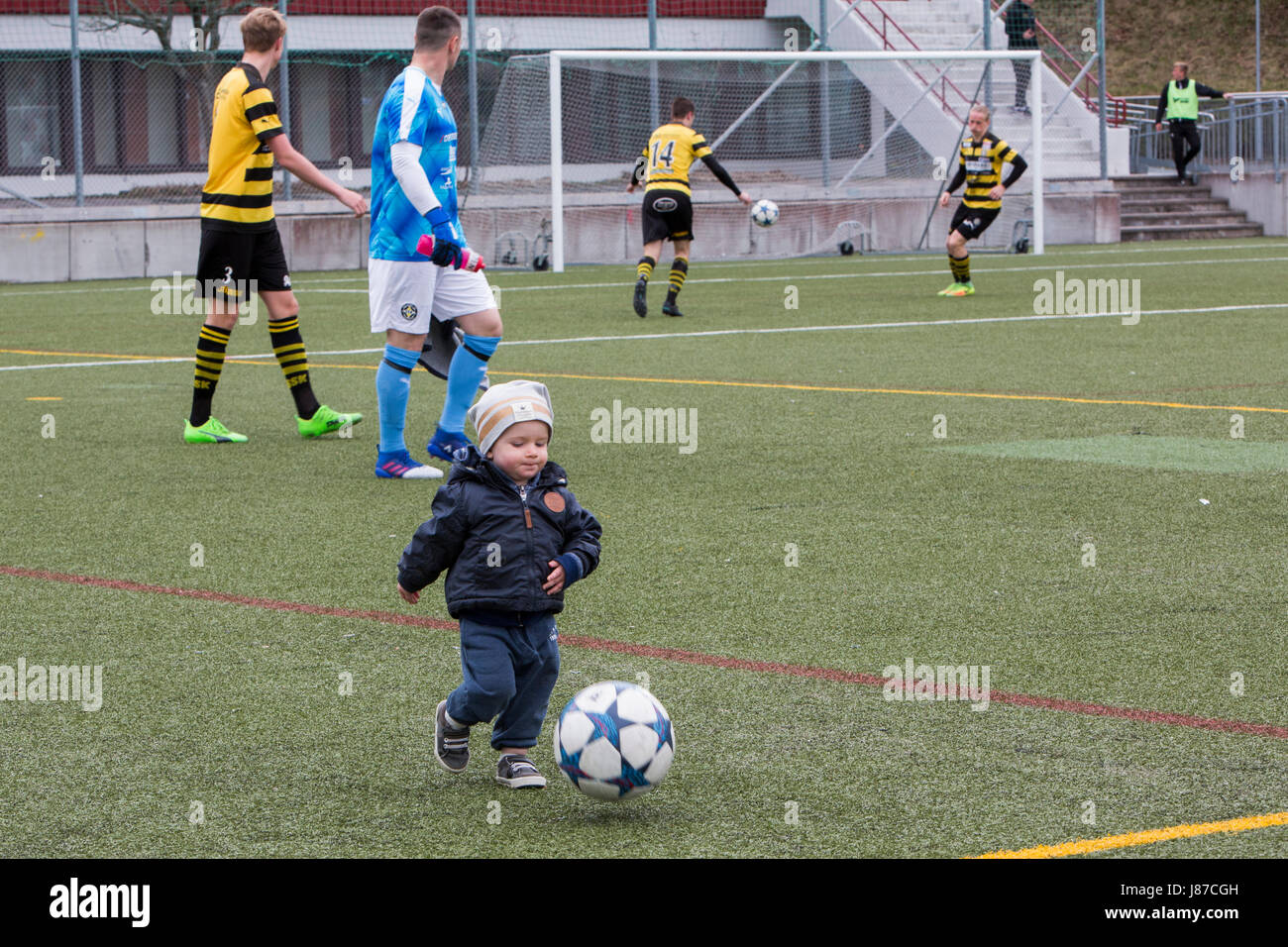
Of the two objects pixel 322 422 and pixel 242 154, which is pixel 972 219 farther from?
pixel 242 154

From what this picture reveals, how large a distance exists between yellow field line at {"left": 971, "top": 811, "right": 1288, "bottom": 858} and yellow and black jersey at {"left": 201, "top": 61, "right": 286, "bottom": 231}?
6877mm

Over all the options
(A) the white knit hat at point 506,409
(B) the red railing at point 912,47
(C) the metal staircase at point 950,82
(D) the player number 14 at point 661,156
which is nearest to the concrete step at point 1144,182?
(C) the metal staircase at point 950,82

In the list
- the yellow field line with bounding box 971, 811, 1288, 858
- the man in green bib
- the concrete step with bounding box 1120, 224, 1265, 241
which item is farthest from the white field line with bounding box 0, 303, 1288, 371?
the man in green bib

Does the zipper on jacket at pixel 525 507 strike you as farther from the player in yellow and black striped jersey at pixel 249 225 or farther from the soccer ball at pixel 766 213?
the soccer ball at pixel 766 213

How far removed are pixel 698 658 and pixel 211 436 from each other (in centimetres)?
523

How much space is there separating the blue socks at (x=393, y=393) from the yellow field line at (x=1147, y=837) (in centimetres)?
542

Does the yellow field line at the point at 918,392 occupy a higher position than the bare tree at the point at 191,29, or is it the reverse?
the bare tree at the point at 191,29

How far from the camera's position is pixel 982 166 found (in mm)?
21141

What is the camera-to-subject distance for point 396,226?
29.9 ft

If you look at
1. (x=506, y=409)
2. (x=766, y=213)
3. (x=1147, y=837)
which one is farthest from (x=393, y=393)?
(x=766, y=213)

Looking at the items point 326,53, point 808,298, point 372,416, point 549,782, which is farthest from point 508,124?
point 549,782

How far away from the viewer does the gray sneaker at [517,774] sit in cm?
429
